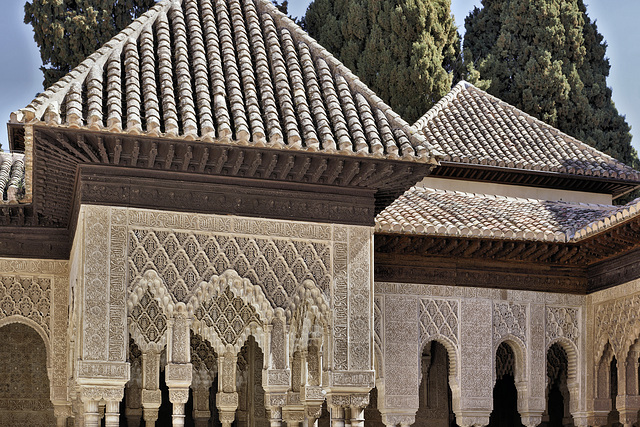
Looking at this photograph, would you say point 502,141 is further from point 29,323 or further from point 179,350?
point 179,350

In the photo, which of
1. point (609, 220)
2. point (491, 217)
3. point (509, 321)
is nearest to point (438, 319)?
point (509, 321)

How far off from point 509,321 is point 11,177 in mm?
5994

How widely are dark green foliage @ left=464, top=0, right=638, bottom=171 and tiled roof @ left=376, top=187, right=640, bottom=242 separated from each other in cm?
659

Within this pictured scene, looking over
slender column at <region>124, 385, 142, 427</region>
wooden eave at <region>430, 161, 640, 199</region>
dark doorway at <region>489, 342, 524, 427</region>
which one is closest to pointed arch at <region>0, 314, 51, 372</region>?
slender column at <region>124, 385, 142, 427</region>

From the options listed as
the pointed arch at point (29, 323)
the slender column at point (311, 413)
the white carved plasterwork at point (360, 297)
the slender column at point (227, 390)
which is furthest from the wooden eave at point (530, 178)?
the pointed arch at point (29, 323)

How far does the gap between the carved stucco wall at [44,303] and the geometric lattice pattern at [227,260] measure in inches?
94.2

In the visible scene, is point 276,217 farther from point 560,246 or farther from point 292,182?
point 560,246

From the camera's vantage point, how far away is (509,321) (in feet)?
38.4

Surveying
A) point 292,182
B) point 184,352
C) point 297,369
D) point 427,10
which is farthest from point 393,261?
point 427,10

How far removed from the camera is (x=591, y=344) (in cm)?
1194

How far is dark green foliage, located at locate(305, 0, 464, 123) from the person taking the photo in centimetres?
1892

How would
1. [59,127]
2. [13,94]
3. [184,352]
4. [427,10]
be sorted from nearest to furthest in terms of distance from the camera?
[59,127] < [184,352] < [427,10] < [13,94]

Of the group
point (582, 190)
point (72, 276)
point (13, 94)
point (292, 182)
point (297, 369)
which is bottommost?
point (297, 369)

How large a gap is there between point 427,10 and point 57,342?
1150cm
